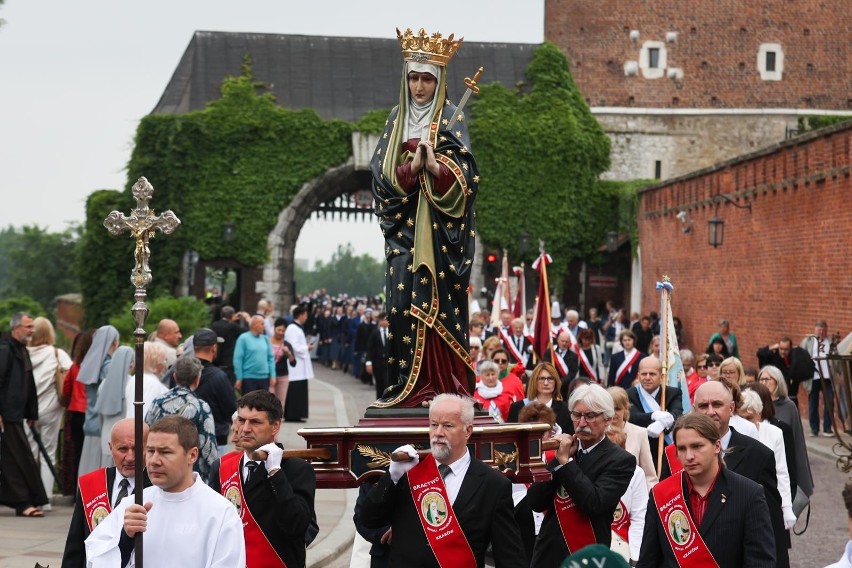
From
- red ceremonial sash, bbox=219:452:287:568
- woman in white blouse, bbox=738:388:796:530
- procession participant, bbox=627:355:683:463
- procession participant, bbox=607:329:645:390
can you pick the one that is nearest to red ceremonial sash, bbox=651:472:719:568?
red ceremonial sash, bbox=219:452:287:568

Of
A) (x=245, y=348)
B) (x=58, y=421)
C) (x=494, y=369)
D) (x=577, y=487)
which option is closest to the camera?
(x=577, y=487)

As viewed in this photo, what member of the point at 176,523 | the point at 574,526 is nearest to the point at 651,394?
the point at 574,526

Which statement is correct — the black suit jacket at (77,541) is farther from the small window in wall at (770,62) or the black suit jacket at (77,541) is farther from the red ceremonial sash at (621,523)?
the small window in wall at (770,62)

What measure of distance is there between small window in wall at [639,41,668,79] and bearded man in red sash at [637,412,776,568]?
3964 cm

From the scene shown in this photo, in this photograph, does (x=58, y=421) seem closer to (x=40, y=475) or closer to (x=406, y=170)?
(x=40, y=475)

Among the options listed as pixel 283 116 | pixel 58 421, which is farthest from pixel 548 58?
pixel 58 421

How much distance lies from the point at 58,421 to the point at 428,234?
20.7ft

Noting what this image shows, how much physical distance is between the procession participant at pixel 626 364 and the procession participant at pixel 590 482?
325 inches

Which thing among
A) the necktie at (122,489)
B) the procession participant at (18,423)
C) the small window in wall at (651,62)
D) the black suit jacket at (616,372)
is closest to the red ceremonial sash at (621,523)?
the necktie at (122,489)

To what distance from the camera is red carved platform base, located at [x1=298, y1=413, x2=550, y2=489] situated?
7.23 meters

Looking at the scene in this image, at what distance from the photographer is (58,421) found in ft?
42.7

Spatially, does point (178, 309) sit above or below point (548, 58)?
below

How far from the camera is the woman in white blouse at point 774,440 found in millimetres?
8391

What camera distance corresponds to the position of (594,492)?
6434 millimetres
